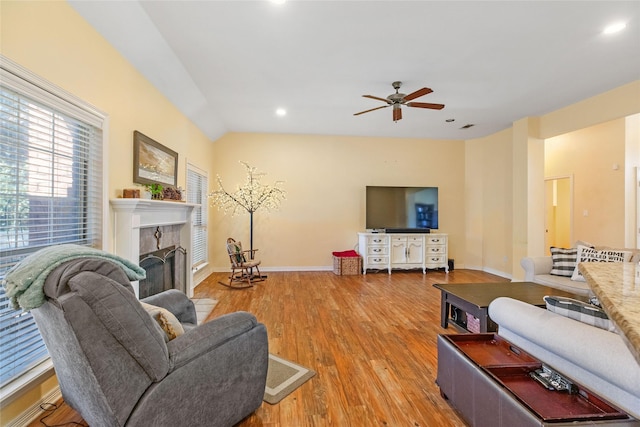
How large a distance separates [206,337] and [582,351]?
64.6 inches

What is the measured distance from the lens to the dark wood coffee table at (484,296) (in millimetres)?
2355

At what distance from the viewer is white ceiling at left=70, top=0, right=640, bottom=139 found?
2.26m

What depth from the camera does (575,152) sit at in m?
5.28

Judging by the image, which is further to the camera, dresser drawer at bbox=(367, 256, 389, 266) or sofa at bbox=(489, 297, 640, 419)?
dresser drawer at bbox=(367, 256, 389, 266)

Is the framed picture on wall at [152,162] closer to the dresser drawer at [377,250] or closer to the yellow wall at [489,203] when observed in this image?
the dresser drawer at [377,250]

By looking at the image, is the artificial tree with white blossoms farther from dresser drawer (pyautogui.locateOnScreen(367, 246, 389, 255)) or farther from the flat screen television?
dresser drawer (pyautogui.locateOnScreen(367, 246, 389, 255))

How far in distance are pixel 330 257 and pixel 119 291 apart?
4981 millimetres

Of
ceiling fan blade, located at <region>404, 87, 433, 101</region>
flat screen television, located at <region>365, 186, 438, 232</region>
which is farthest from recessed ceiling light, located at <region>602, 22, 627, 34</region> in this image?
flat screen television, located at <region>365, 186, 438, 232</region>

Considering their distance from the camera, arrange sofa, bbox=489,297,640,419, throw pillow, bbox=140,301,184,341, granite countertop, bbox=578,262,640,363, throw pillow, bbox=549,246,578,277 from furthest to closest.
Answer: throw pillow, bbox=549,246,578,277
throw pillow, bbox=140,301,184,341
sofa, bbox=489,297,640,419
granite countertop, bbox=578,262,640,363

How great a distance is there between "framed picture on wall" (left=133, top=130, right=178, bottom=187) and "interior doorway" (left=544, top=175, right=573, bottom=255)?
7.59 meters

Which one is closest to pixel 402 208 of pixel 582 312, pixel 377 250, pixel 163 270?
pixel 377 250

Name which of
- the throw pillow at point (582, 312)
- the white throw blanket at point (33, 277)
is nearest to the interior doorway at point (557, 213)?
the throw pillow at point (582, 312)

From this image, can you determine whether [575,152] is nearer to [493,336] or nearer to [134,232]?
[493,336]

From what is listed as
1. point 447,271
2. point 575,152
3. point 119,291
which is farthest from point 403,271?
point 119,291
